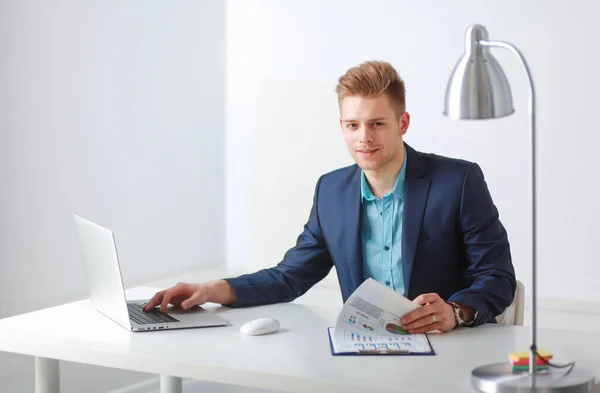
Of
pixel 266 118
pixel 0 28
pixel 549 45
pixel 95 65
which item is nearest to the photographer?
pixel 0 28

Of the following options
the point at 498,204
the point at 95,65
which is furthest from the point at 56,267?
the point at 498,204

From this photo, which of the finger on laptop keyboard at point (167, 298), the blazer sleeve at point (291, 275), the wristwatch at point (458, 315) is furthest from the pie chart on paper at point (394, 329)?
the finger on laptop keyboard at point (167, 298)

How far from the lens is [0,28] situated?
10.9 ft

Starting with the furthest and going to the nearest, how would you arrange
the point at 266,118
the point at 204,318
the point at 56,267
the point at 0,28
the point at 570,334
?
the point at 266,118, the point at 56,267, the point at 0,28, the point at 204,318, the point at 570,334

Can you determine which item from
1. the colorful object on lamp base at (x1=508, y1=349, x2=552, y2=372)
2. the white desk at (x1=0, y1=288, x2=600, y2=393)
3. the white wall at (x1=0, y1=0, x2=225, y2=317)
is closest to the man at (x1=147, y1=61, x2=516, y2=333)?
the white desk at (x1=0, y1=288, x2=600, y2=393)

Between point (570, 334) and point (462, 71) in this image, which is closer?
point (462, 71)

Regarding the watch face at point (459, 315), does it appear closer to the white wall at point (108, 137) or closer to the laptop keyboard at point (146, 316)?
the laptop keyboard at point (146, 316)

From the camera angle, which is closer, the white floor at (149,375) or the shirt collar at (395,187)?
the shirt collar at (395,187)

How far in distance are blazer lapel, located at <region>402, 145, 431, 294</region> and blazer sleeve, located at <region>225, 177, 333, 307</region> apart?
0.94 ft

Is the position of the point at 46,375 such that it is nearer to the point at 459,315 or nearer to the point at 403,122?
the point at 459,315

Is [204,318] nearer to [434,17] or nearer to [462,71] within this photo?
[462,71]

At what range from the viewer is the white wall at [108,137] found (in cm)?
344

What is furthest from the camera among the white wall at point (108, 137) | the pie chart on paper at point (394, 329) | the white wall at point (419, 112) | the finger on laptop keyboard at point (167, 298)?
the white wall at point (419, 112)

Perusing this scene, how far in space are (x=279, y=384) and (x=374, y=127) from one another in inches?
36.0
